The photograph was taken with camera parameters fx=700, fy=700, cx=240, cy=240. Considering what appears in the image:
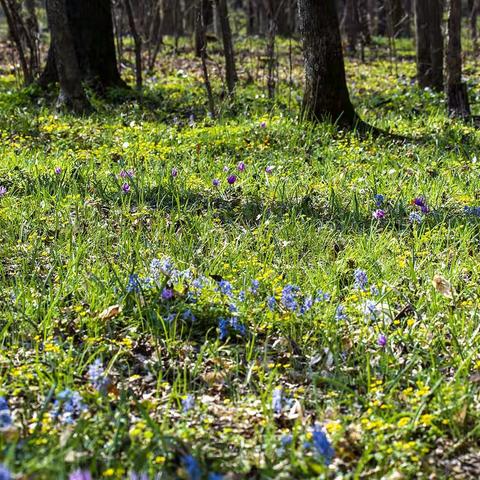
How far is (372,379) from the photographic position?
2.80 metres

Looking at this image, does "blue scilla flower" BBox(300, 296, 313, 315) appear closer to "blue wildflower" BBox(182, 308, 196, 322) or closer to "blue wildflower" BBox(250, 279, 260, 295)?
"blue wildflower" BBox(250, 279, 260, 295)

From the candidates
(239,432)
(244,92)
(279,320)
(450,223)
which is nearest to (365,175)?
(450,223)

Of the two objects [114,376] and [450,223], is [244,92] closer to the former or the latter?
[450,223]

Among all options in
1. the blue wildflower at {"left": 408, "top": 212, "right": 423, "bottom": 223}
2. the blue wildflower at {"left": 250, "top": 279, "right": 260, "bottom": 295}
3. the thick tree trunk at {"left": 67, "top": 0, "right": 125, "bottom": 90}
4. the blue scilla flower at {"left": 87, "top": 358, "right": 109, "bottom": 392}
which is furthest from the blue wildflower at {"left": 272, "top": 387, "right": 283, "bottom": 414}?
the thick tree trunk at {"left": 67, "top": 0, "right": 125, "bottom": 90}

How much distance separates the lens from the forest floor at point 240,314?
237 centimetres

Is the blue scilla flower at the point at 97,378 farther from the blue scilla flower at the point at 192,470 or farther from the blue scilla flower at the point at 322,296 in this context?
the blue scilla flower at the point at 322,296

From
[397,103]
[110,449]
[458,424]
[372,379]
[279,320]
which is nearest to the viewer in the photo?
[110,449]

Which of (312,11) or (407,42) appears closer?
(312,11)

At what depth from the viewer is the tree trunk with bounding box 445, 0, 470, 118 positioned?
24.8ft

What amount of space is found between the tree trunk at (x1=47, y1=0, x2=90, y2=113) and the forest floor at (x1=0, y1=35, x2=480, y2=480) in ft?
6.34

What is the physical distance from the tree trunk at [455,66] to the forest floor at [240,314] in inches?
80.3

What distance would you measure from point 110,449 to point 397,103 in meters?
7.59

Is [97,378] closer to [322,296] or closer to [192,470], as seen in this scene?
[192,470]

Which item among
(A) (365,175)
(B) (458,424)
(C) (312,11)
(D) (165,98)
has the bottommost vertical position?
(B) (458,424)
